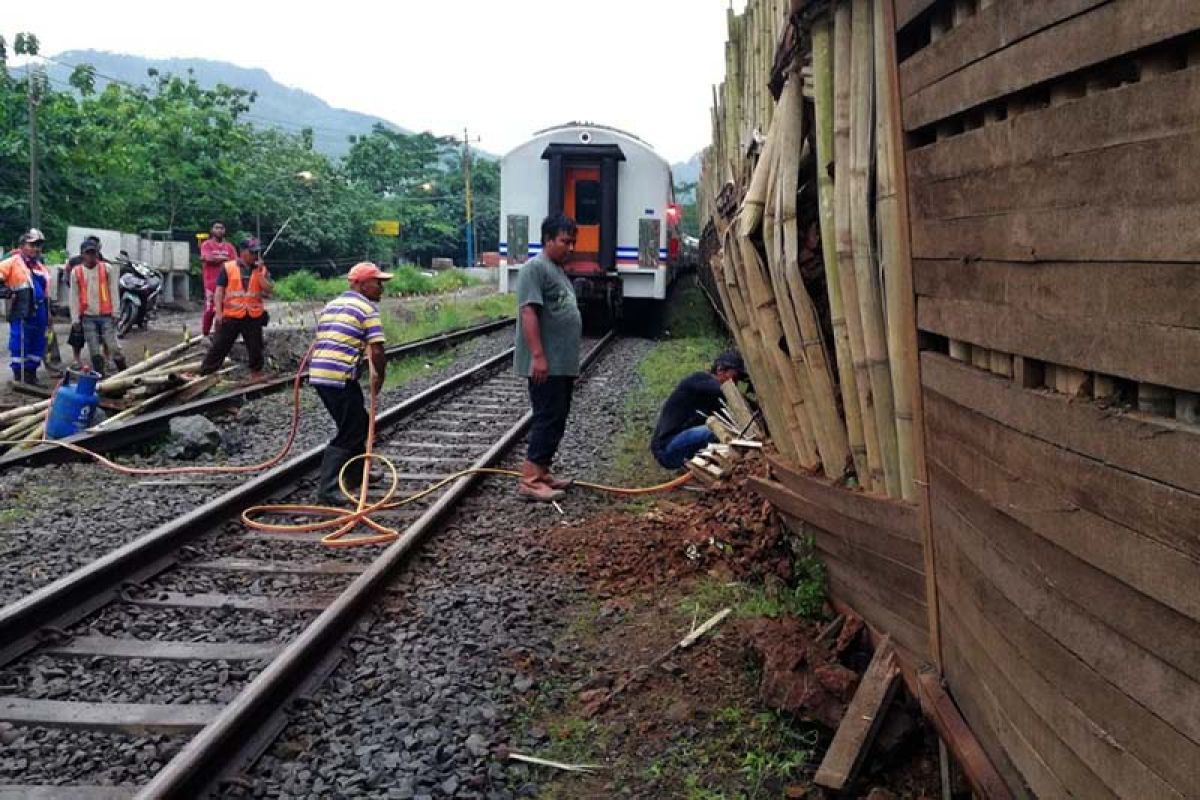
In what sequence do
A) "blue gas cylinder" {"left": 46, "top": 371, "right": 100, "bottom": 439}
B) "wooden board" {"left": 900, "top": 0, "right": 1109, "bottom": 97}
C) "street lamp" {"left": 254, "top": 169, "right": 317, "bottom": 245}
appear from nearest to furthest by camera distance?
1. "wooden board" {"left": 900, "top": 0, "right": 1109, "bottom": 97}
2. "blue gas cylinder" {"left": 46, "top": 371, "right": 100, "bottom": 439}
3. "street lamp" {"left": 254, "top": 169, "right": 317, "bottom": 245}

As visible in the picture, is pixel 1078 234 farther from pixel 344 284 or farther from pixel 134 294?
pixel 344 284

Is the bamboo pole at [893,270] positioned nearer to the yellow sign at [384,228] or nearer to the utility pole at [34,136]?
the utility pole at [34,136]

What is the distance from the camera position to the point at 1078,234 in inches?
75.0

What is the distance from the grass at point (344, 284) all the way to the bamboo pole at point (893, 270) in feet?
98.0

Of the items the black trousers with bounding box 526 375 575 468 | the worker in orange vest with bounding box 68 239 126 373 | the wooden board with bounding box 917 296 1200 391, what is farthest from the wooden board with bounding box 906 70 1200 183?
the worker in orange vest with bounding box 68 239 126 373

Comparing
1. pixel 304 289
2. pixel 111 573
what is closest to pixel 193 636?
pixel 111 573

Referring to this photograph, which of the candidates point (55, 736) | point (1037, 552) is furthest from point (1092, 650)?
point (55, 736)

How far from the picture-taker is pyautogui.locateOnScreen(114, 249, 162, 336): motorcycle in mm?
18156

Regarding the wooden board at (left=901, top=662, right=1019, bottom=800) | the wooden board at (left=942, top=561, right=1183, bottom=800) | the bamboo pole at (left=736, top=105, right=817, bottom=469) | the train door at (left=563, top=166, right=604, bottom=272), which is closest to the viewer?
the wooden board at (left=942, top=561, right=1183, bottom=800)

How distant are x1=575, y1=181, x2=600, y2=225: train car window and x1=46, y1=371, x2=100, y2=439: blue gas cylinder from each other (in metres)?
10.3

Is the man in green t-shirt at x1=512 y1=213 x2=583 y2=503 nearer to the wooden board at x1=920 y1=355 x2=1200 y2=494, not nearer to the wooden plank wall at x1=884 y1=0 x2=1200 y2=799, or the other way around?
the wooden plank wall at x1=884 y1=0 x2=1200 y2=799

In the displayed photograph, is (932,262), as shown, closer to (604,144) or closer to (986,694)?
(986,694)

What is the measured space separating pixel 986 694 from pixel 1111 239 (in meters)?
1.35

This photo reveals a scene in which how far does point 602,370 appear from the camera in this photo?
46.9 feet
